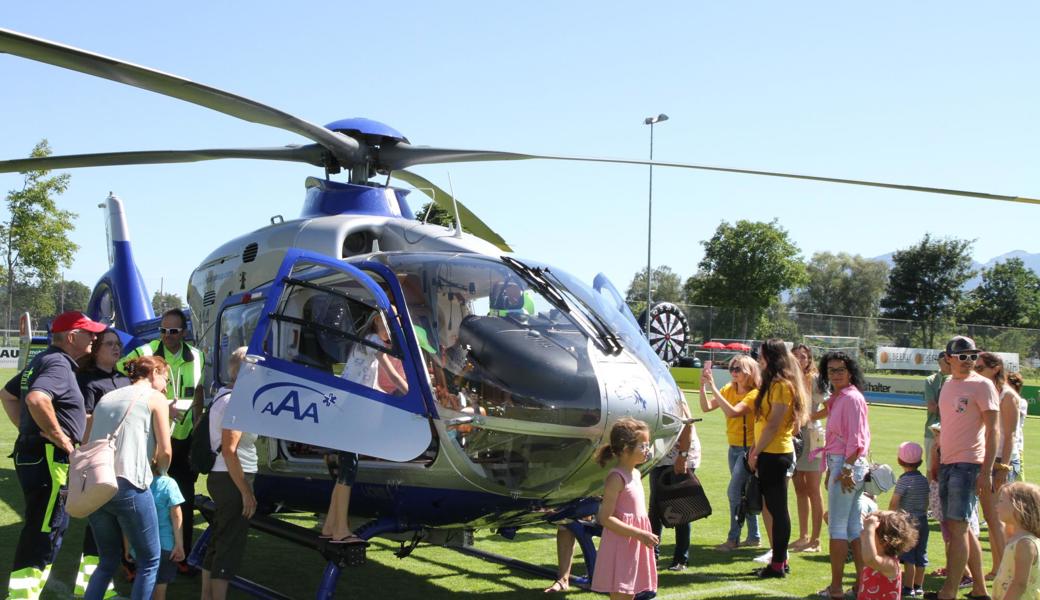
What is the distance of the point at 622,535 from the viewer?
15.3ft

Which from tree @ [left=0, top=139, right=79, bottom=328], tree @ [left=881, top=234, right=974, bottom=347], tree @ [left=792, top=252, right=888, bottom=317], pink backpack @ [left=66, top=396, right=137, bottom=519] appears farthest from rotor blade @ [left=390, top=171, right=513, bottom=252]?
tree @ [left=792, top=252, right=888, bottom=317]

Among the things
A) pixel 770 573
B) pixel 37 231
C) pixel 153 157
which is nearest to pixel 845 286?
pixel 37 231

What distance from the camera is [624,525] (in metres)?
4.62

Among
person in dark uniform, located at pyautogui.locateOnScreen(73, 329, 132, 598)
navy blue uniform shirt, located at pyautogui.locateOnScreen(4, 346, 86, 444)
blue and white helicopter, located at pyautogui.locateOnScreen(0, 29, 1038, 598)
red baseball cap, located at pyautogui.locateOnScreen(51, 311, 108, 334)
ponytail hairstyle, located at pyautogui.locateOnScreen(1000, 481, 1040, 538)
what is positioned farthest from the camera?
person in dark uniform, located at pyautogui.locateOnScreen(73, 329, 132, 598)

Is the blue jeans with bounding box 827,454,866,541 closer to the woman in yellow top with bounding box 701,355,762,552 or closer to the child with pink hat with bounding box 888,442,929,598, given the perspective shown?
the child with pink hat with bounding box 888,442,929,598

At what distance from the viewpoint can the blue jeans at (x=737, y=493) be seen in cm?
773

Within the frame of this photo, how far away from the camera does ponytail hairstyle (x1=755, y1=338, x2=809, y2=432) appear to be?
262 inches

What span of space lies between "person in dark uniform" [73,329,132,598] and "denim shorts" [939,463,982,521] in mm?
5272

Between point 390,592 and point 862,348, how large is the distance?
143ft

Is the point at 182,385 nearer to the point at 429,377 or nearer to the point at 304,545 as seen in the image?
the point at 304,545

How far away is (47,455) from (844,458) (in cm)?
492

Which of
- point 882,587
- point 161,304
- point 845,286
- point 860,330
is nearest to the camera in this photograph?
point 882,587

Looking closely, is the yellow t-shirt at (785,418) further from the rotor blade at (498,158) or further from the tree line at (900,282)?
the tree line at (900,282)

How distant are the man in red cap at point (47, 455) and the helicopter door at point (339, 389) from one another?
3.72ft
